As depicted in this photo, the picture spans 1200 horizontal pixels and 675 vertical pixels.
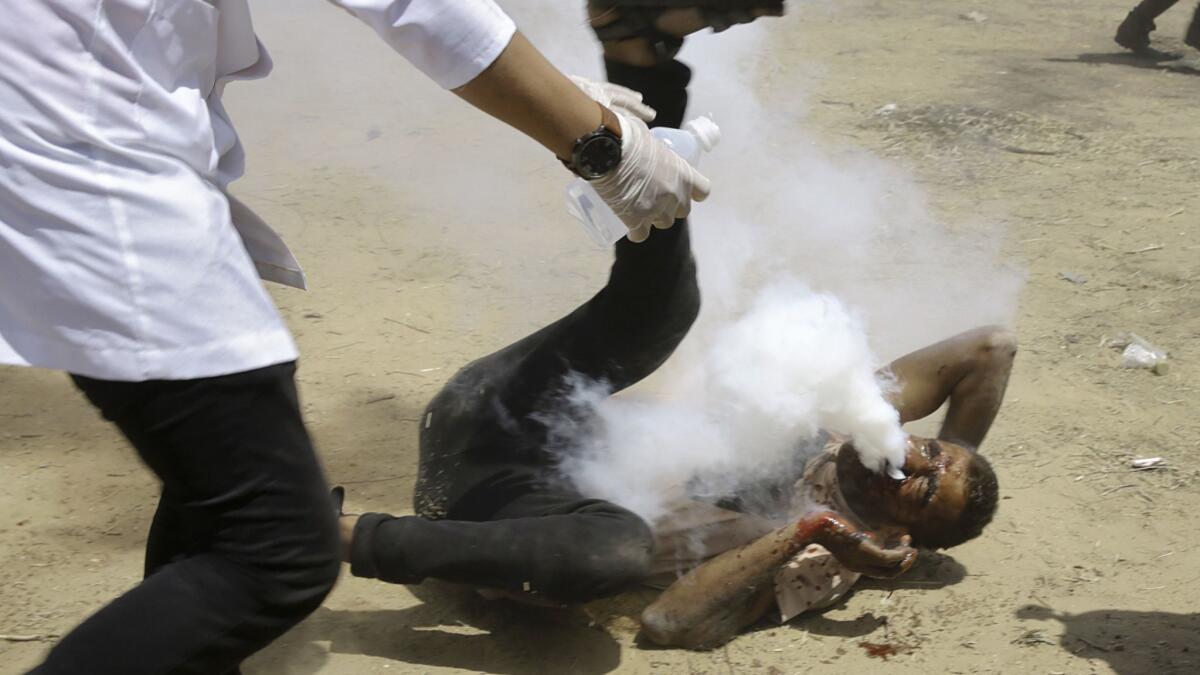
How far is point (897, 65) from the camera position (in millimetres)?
6695

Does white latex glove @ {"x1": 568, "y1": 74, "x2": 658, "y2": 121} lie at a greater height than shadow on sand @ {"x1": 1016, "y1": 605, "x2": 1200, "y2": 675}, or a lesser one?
greater

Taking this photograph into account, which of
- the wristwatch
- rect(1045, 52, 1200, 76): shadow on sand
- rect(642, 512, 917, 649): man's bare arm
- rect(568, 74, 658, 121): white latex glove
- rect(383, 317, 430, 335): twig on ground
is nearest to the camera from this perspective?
the wristwatch

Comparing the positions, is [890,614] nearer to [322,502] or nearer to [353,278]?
[322,502]

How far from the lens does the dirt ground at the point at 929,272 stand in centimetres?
248

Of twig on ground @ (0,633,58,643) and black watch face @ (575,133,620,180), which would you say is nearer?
black watch face @ (575,133,620,180)

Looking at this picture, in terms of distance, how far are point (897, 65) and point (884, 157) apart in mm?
1667

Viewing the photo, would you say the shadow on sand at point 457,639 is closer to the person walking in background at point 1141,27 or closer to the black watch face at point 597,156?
the black watch face at point 597,156

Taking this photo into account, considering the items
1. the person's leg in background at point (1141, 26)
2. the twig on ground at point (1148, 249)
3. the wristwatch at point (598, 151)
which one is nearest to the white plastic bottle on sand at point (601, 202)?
the wristwatch at point (598, 151)

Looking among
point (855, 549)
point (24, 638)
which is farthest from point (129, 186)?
point (855, 549)

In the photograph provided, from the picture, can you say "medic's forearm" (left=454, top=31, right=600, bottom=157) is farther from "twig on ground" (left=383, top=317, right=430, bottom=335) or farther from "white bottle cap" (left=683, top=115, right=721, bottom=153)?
"twig on ground" (left=383, top=317, right=430, bottom=335)

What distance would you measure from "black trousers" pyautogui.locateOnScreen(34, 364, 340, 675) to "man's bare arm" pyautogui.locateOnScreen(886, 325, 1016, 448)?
1.79m

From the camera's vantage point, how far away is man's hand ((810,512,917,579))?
245 cm

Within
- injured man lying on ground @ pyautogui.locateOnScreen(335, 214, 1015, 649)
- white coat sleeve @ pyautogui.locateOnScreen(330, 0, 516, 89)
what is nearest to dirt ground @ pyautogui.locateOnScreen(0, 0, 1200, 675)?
injured man lying on ground @ pyautogui.locateOnScreen(335, 214, 1015, 649)

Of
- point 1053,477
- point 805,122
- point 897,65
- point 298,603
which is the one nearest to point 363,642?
point 298,603
